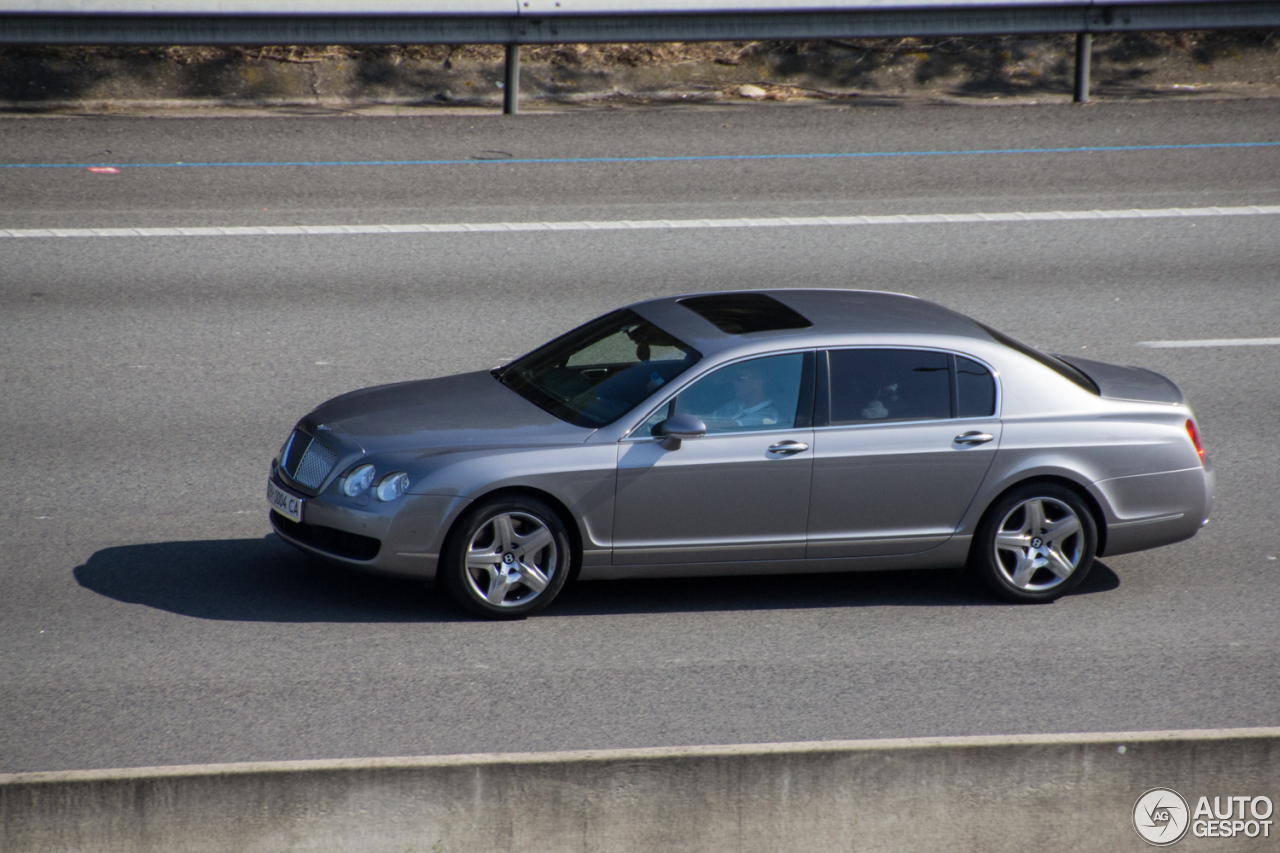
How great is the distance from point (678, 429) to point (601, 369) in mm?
883

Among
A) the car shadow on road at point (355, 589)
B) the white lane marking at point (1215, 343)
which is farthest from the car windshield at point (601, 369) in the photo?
the white lane marking at point (1215, 343)

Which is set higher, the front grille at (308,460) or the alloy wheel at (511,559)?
the front grille at (308,460)

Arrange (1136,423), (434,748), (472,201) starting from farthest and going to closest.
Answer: (472,201)
(1136,423)
(434,748)

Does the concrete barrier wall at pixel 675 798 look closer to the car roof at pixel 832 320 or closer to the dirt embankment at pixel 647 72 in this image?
the car roof at pixel 832 320

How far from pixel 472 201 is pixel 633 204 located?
1561 millimetres

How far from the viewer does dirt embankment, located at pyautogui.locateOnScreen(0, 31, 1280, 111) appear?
16.5 meters

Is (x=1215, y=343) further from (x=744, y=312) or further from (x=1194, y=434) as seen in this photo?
(x=744, y=312)

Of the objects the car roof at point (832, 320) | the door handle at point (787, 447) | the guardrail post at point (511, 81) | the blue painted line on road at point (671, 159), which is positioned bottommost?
the door handle at point (787, 447)

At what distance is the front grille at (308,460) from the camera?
7.16 m

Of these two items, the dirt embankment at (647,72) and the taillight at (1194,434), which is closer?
the taillight at (1194,434)

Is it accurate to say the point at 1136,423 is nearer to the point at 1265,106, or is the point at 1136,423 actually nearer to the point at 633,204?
the point at 633,204

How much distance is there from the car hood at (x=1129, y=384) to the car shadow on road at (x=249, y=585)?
3.75 meters

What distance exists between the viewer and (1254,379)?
10.5m

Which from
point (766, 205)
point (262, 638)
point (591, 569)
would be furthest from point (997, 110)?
point (262, 638)
